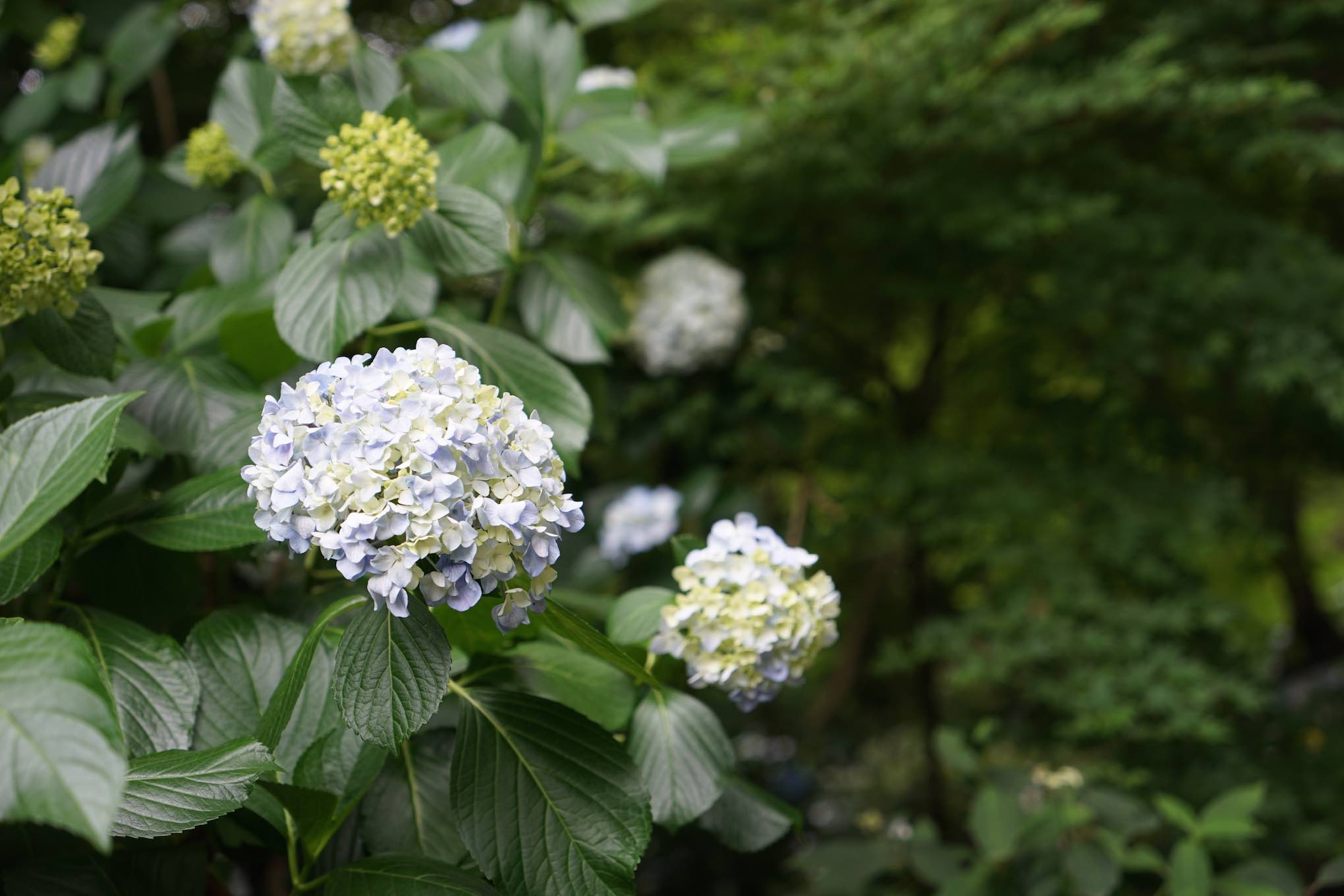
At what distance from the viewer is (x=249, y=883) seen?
1.66 m

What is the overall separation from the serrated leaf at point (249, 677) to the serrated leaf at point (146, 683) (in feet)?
0.07

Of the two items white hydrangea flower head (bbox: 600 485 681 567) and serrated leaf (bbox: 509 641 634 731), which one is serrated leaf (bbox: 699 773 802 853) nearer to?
serrated leaf (bbox: 509 641 634 731)

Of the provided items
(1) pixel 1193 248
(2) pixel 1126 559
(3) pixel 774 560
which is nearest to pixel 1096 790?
(2) pixel 1126 559

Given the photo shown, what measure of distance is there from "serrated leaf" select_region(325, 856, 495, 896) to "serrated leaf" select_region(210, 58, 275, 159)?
89 cm

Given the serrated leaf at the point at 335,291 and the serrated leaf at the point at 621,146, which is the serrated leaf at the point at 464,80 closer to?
the serrated leaf at the point at 621,146

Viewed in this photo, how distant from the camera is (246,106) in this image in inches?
49.4

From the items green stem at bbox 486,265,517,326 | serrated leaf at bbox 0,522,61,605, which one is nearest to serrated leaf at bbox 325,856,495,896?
serrated leaf at bbox 0,522,61,605

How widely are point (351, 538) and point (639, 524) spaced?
1.14 meters

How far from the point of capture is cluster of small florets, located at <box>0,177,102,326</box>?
84 centimetres

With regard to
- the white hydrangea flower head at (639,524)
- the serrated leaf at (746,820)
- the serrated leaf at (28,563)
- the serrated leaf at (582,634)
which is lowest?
the white hydrangea flower head at (639,524)

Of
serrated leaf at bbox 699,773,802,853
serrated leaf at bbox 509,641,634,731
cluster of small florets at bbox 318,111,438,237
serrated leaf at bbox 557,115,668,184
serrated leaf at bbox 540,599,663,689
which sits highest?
cluster of small florets at bbox 318,111,438,237

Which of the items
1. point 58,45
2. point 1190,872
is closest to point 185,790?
point 1190,872

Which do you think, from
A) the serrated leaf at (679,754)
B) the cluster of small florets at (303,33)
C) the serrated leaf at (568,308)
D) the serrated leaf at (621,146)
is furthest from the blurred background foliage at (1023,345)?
the serrated leaf at (679,754)

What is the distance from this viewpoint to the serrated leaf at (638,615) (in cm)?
92
